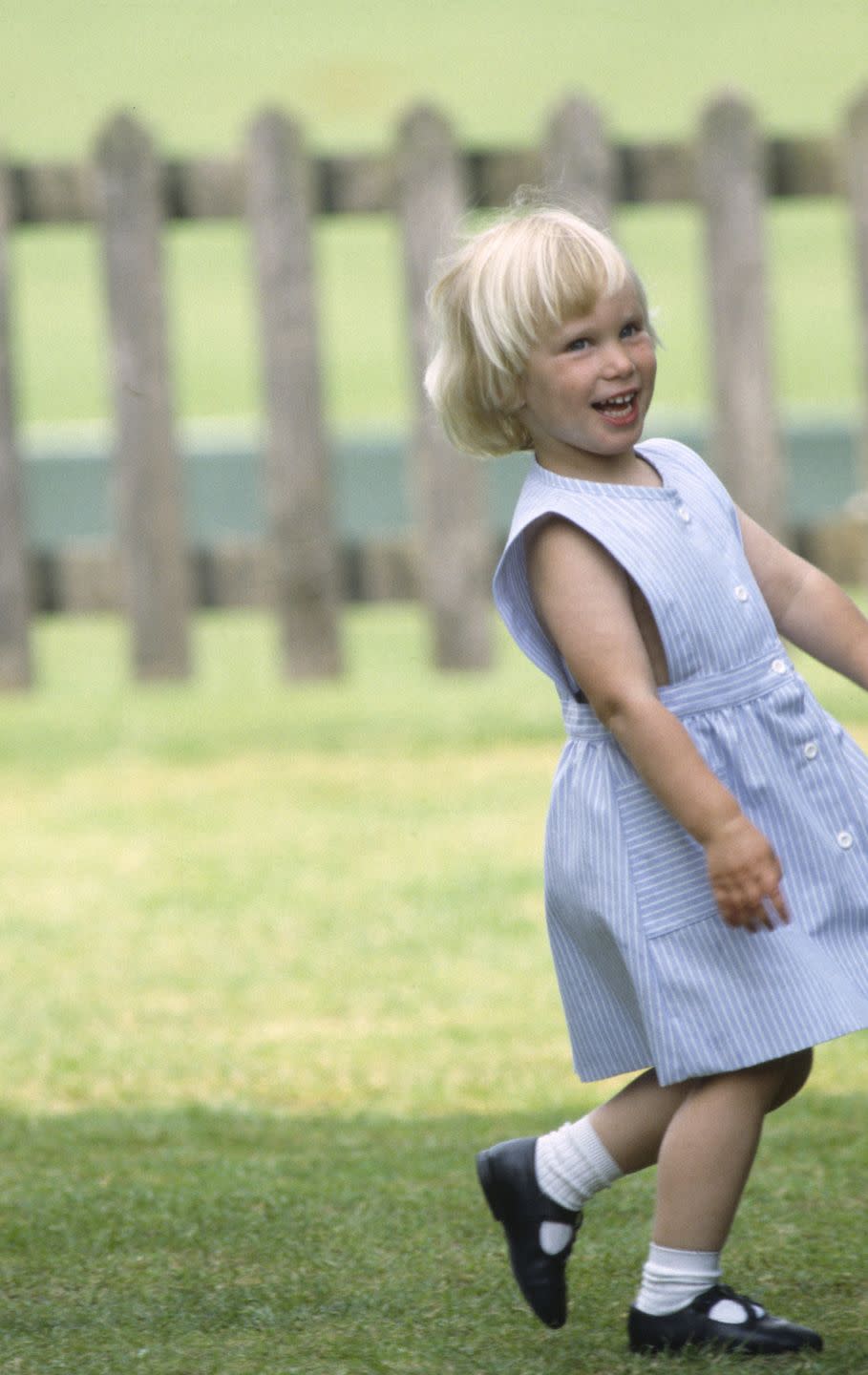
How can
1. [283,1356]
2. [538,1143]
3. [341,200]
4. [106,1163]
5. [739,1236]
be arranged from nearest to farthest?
[283,1356], [538,1143], [739,1236], [106,1163], [341,200]

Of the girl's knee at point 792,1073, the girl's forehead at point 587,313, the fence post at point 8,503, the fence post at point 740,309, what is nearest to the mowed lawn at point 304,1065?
the girl's knee at point 792,1073

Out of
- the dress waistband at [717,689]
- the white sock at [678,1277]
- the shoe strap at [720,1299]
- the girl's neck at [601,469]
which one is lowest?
the shoe strap at [720,1299]

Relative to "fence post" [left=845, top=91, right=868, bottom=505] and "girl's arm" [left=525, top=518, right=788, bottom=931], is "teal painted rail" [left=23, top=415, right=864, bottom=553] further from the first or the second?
"girl's arm" [left=525, top=518, right=788, bottom=931]

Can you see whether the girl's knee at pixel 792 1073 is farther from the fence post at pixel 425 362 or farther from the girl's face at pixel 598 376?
the fence post at pixel 425 362

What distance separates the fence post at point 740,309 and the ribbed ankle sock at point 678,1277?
466cm

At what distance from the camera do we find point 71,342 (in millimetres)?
Answer: 15633

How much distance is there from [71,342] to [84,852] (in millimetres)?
11169

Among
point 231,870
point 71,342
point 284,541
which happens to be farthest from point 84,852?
point 71,342

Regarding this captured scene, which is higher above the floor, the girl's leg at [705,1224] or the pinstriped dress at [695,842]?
the pinstriped dress at [695,842]

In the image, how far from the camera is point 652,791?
2.06 metres

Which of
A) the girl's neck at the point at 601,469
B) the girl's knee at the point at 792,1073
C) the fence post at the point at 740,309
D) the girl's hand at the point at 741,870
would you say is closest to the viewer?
the girl's hand at the point at 741,870

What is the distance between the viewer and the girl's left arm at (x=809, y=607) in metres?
2.27

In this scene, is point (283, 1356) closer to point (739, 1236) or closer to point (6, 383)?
point (739, 1236)

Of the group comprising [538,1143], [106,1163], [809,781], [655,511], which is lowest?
[106,1163]
